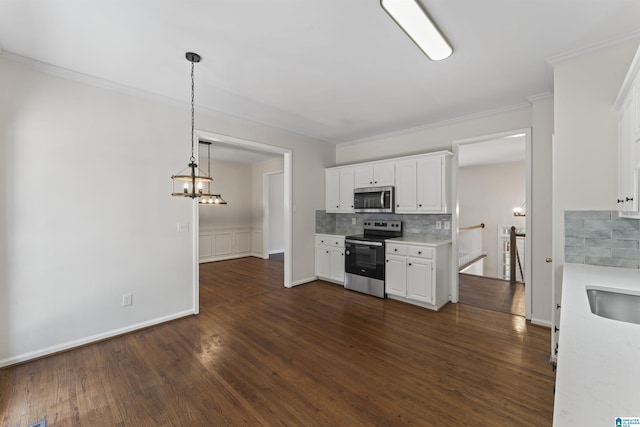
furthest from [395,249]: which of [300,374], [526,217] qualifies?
[300,374]

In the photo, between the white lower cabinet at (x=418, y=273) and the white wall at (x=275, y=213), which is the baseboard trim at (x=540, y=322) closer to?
the white lower cabinet at (x=418, y=273)

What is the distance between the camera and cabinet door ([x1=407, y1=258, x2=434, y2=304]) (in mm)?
3652

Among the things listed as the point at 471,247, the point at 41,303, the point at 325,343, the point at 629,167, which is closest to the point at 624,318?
the point at 629,167

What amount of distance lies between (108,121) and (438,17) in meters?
3.25

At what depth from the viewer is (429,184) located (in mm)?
4012

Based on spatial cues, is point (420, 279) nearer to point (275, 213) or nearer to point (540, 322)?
point (540, 322)

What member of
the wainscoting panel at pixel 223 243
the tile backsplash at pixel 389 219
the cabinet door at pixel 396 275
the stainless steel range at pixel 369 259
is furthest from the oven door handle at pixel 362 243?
the wainscoting panel at pixel 223 243

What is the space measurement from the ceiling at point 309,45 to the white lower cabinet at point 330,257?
240 centimetres

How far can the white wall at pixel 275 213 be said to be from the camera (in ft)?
26.7

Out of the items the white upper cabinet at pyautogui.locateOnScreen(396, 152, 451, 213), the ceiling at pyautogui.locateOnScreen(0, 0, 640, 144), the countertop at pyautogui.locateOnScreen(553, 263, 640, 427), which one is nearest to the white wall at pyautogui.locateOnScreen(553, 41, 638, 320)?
the ceiling at pyautogui.locateOnScreen(0, 0, 640, 144)

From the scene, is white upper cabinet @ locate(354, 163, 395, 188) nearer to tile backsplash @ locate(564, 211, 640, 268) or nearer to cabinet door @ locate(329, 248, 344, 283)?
cabinet door @ locate(329, 248, 344, 283)

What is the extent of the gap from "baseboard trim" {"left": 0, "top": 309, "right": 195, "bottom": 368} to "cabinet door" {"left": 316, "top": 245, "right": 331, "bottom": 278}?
2.33m

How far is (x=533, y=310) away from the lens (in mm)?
3201

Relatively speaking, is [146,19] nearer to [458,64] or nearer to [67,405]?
[458,64]
